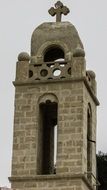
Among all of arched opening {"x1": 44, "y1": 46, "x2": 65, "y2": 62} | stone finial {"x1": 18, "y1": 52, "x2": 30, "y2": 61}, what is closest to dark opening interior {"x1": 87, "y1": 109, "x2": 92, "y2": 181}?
arched opening {"x1": 44, "y1": 46, "x2": 65, "y2": 62}

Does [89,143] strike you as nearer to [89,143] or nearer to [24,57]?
[89,143]

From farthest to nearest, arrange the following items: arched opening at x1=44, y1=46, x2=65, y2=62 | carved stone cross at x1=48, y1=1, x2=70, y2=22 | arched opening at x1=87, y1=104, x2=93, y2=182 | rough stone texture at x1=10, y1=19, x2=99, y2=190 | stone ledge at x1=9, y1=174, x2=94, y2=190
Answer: carved stone cross at x1=48, y1=1, x2=70, y2=22 < arched opening at x1=44, y1=46, x2=65, y2=62 < arched opening at x1=87, y1=104, x2=93, y2=182 < rough stone texture at x1=10, y1=19, x2=99, y2=190 < stone ledge at x1=9, y1=174, x2=94, y2=190

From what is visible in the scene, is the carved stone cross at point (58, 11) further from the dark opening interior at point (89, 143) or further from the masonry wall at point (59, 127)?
the dark opening interior at point (89, 143)

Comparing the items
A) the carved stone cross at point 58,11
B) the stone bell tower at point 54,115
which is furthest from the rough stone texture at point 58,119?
the carved stone cross at point 58,11

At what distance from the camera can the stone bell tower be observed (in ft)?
86.6

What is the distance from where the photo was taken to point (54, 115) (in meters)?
28.5

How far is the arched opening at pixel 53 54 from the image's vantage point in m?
28.4

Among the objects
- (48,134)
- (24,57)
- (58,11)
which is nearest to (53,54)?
(24,57)

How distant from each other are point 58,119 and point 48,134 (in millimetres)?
1636

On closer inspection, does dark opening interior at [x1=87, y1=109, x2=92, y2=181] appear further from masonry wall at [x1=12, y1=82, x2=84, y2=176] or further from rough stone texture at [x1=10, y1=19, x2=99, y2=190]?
masonry wall at [x1=12, y1=82, x2=84, y2=176]

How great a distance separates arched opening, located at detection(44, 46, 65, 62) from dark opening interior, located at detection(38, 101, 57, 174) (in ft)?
5.05

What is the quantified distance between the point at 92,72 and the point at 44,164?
3300 mm

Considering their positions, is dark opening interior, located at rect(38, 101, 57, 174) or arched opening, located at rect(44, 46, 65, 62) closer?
dark opening interior, located at rect(38, 101, 57, 174)

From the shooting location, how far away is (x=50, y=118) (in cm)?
2856
